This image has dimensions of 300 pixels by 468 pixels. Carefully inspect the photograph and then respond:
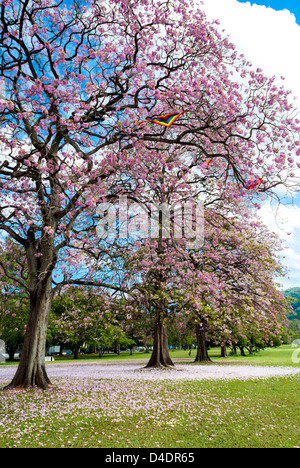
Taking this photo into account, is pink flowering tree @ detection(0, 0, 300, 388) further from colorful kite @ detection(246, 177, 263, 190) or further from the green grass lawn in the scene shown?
the green grass lawn

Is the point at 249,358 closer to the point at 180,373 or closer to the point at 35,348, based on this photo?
the point at 180,373

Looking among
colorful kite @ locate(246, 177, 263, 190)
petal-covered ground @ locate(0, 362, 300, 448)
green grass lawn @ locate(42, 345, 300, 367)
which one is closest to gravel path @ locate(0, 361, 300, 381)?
petal-covered ground @ locate(0, 362, 300, 448)

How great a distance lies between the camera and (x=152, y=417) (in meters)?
8.02

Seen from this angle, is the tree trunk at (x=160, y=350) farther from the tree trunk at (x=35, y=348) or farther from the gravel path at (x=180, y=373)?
the tree trunk at (x=35, y=348)

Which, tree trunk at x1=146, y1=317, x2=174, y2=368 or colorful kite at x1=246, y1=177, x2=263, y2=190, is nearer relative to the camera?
colorful kite at x1=246, y1=177, x2=263, y2=190

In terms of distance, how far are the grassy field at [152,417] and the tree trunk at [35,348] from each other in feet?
2.77

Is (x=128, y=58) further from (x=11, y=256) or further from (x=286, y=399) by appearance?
(x=286, y=399)

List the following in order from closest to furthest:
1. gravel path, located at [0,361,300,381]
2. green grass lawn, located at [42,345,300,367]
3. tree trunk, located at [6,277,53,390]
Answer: tree trunk, located at [6,277,53,390] < gravel path, located at [0,361,300,381] < green grass lawn, located at [42,345,300,367]

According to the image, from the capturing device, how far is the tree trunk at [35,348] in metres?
12.4

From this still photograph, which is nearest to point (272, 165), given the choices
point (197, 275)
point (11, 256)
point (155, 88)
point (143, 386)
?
point (155, 88)

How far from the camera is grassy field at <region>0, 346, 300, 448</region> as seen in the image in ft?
20.6

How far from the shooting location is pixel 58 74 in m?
11.7

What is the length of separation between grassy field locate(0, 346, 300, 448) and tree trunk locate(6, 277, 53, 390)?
0.84 metres

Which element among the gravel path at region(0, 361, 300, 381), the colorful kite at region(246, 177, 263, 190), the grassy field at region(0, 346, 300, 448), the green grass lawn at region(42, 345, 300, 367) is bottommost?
the green grass lawn at region(42, 345, 300, 367)
